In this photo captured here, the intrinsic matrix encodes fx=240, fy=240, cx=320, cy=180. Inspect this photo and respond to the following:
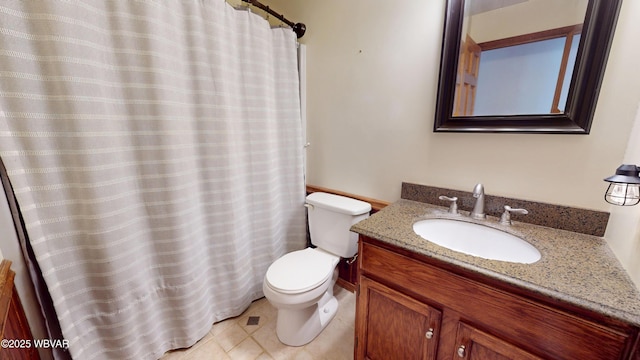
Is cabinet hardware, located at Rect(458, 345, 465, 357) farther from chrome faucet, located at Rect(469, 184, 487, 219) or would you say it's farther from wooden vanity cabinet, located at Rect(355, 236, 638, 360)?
chrome faucet, located at Rect(469, 184, 487, 219)

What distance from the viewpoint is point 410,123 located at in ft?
4.46

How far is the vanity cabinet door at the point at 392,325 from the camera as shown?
91 cm

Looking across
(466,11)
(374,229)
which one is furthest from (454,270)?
(466,11)

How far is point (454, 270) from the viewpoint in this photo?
2.65 ft

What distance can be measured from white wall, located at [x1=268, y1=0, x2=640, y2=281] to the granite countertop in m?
0.08

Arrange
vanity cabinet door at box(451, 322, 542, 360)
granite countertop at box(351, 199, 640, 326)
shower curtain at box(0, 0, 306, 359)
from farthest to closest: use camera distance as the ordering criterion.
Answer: shower curtain at box(0, 0, 306, 359) → vanity cabinet door at box(451, 322, 542, 360) → granite countertop at box(351, 199, 640, 326)

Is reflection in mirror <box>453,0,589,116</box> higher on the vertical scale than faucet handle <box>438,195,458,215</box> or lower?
higher

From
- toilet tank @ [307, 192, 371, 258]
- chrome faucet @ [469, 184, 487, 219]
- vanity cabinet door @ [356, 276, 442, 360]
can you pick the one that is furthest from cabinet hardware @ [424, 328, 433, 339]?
toilet tank @ [307, 192, 371, 258]

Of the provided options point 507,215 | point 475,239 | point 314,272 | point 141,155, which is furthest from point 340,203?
point 141,155

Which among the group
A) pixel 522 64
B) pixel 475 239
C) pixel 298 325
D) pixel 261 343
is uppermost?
pixel 522 64

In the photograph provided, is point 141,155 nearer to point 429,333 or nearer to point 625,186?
point 429,333

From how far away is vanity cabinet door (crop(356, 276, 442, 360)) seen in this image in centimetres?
91

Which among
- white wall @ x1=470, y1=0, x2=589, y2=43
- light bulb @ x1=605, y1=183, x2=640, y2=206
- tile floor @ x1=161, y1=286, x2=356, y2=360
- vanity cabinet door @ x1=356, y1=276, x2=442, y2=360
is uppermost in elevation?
white wall @ x1=470, y1=0, x2=589, y2=43

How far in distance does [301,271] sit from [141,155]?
3.26 ft
